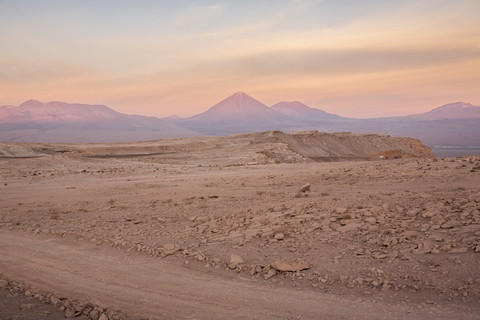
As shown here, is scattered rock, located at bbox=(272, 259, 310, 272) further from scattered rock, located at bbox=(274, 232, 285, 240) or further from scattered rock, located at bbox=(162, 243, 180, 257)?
scattered rock, located at bbox=(162, 243, 180, 257)

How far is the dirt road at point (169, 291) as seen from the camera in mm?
5133

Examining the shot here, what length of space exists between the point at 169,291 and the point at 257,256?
1959mm

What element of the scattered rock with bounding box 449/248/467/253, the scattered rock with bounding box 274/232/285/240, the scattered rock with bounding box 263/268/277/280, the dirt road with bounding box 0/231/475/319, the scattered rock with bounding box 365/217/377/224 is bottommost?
the dirt road with bounding box 0/231/475/319

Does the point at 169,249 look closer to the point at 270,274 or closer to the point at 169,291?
the point at 169,291

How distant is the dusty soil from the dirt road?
0.03m

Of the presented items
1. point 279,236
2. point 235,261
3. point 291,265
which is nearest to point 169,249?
point 235,261

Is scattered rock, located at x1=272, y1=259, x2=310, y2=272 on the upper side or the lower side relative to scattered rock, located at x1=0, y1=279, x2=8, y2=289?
upper

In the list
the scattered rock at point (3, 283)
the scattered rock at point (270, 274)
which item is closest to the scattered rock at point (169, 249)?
the scattered rock at point (270, 274)

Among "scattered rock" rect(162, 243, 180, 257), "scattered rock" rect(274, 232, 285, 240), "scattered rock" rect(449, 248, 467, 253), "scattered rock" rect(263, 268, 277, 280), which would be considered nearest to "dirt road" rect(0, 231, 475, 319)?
"scattered rock" rect(263, 268, 277, 280)

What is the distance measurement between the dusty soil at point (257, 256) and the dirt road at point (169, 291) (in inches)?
1.0

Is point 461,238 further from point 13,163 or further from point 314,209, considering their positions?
point 13,163

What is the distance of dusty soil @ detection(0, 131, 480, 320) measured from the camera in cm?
541

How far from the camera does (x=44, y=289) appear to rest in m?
6.15

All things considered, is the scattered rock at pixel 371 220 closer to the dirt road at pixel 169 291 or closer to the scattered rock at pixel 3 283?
the dirt road at pixel 169 291
